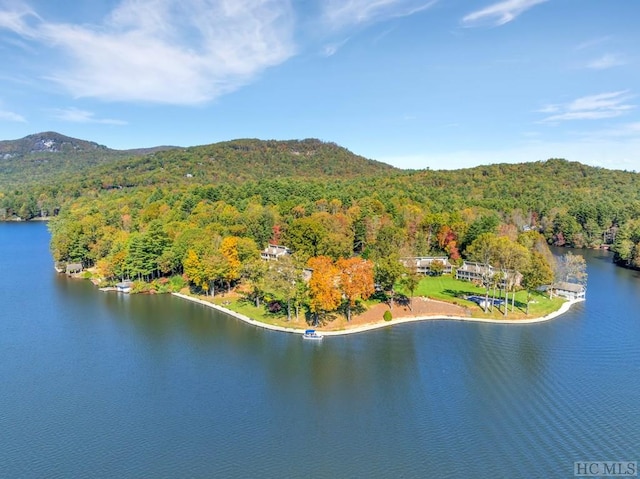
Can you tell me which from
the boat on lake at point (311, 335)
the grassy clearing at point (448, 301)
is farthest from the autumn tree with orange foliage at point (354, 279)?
the boat on lake at point (311, 335)

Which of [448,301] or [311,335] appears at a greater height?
[448,301]

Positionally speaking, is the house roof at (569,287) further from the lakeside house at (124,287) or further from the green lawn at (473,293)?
the lakeside house at (124,287)

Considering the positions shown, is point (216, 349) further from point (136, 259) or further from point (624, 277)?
point (624, 277)

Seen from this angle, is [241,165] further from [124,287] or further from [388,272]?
[388,272]

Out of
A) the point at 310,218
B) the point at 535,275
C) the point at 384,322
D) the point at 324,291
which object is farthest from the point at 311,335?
the point at 310,218

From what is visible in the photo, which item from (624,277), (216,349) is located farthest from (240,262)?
(624,277)

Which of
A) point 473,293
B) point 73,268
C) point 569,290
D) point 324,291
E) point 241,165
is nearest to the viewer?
point 324,291

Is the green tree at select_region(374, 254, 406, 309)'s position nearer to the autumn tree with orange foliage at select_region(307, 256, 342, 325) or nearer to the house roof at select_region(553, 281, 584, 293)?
the autumn tree with orange foliage at select_region(307, 256, 342, 325)
